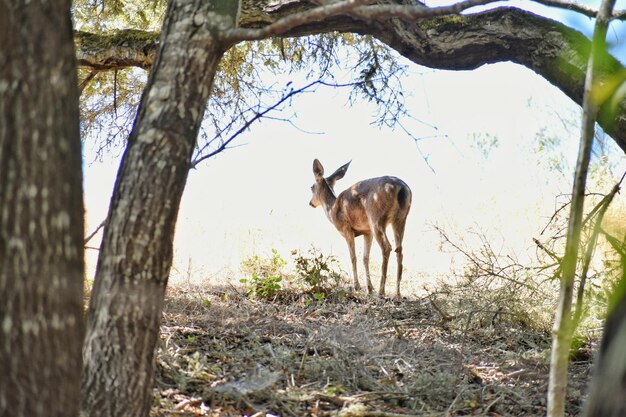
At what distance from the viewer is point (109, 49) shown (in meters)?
7.12

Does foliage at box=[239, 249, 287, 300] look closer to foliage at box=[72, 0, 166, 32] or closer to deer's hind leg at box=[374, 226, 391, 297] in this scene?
deer's hind leg at box=[374, 226, 391, 297]

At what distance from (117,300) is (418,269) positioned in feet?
34.2

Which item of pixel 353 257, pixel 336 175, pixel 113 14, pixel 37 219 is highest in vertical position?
pixel 113 14

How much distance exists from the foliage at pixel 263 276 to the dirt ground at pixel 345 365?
2.76 feet

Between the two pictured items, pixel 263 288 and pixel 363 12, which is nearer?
pixel 363 12

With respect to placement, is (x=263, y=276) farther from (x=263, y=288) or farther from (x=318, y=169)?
(x=318, y=169)

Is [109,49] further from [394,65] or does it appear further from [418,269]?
[418,269]

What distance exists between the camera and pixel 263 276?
990 centimetres

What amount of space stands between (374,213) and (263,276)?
204 cm

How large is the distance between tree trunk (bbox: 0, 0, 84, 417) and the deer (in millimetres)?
7512

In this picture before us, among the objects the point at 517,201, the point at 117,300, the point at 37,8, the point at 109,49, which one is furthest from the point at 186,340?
the point at 517,201

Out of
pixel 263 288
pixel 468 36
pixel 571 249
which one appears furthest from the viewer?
pixel 263 288

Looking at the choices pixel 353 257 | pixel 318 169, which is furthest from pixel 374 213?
pixel 318 169

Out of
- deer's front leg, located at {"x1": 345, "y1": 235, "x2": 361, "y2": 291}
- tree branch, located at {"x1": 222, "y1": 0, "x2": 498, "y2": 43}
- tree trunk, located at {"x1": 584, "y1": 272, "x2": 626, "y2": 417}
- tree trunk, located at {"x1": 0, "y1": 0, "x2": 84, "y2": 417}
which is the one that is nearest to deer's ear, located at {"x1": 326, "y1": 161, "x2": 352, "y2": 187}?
deer's front leg, located at {"x1": 345, "y1": 235, "x2": 361, "y2": 291}
